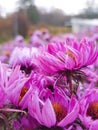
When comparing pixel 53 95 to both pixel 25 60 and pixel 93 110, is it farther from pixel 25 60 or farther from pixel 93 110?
pixel 25 60

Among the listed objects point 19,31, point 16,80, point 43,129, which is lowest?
point 19,31

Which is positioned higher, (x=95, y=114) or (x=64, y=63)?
(x=64, y=63)

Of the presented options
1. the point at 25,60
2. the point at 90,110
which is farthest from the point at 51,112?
the point at 25,60

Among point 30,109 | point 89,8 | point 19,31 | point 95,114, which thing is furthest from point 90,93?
point 89,8

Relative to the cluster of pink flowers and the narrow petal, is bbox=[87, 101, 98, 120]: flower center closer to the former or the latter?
the cluster of pink flowers

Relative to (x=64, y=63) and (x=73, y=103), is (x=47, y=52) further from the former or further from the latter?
(x=73, y=103)

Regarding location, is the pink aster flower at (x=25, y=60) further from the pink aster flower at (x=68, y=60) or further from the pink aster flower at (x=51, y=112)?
the pink aster flower at (x=51, y=112)


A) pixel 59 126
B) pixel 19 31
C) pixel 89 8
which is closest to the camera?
pixel 59 126

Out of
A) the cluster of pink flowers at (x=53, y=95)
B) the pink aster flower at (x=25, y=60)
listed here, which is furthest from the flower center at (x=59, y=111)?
the pink aster flower at (x=25, y=60)
